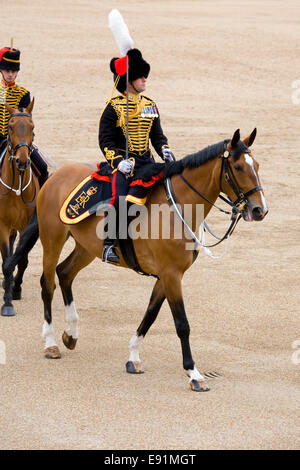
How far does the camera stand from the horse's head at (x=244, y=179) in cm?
661

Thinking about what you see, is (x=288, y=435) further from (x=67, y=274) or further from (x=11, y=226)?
(x=11, y=226)

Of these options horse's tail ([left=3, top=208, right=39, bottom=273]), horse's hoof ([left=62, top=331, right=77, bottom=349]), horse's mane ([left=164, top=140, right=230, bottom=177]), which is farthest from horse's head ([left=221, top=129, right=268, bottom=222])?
horse's tail ([left=3, top=208, right=39, bottom=273])

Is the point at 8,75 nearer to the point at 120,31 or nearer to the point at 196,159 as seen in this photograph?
the point at 120,31

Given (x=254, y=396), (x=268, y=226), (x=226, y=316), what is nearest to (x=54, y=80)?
(x=268, y=226)

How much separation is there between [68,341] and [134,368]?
804 millimetres

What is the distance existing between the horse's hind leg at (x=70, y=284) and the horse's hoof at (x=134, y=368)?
699 mm

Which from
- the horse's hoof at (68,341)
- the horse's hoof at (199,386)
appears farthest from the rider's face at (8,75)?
the horse's hoof at (199,386)

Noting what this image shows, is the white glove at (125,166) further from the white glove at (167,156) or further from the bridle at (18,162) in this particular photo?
the bridle at (18,162)

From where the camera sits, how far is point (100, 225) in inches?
296

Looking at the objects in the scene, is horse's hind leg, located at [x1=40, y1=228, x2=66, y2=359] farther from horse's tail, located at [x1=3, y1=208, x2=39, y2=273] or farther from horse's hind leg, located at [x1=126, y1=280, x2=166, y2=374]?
horse's tail, located at [x1=3, y1=208, x2=39, y2=273]

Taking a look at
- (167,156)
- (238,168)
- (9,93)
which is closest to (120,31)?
(167,156)

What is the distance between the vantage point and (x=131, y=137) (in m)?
7.43

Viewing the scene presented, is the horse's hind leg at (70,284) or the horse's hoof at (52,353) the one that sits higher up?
the horse's hind leg at (70,284)
